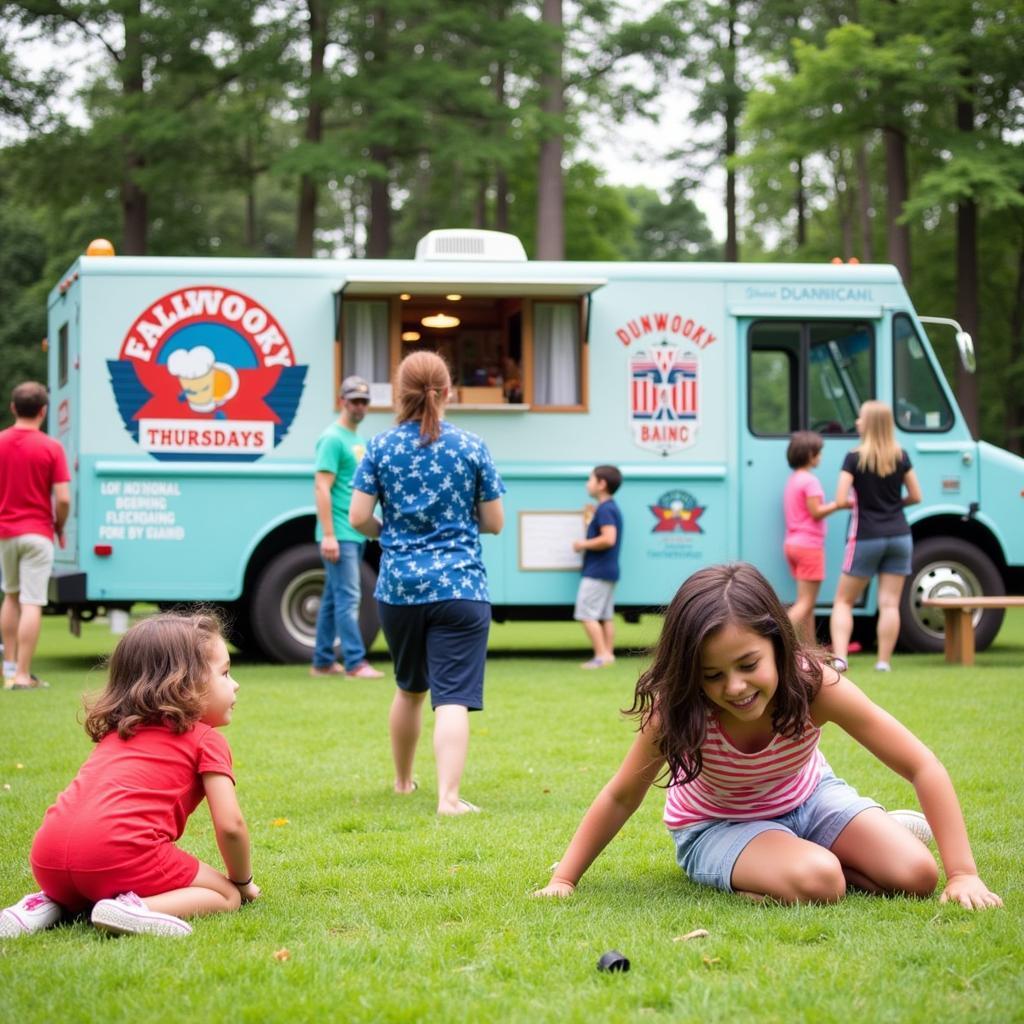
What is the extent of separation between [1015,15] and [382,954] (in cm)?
2200

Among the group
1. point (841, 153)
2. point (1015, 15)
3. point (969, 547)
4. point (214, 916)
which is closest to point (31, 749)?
point (214, 916)

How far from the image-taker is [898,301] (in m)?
12.6

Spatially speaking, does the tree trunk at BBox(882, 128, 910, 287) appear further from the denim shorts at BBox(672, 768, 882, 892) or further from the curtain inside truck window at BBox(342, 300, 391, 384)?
the denim shorts at BBox(672, 768, 882, 892)

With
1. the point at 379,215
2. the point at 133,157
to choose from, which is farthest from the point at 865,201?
the point at 133,157

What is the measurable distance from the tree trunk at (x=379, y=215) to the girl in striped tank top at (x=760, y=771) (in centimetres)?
2113

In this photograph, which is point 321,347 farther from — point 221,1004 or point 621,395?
point 221,1004

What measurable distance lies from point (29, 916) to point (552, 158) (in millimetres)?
20968

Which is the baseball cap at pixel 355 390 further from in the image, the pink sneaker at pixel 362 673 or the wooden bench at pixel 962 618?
the wooden bench at pixel 962 618

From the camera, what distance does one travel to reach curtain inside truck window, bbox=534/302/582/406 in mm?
12156

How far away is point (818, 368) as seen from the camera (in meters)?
12.6

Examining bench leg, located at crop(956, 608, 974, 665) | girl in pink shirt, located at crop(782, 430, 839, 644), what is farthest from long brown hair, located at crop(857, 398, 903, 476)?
bench leg, located at crop(956, 608, 974, 665)

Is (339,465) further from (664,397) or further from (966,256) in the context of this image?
(966,256)

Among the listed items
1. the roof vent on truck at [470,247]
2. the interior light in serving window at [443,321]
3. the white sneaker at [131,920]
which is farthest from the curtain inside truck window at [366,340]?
the white sneaker at [131,920]

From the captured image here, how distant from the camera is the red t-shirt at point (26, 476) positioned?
10.3 meters
